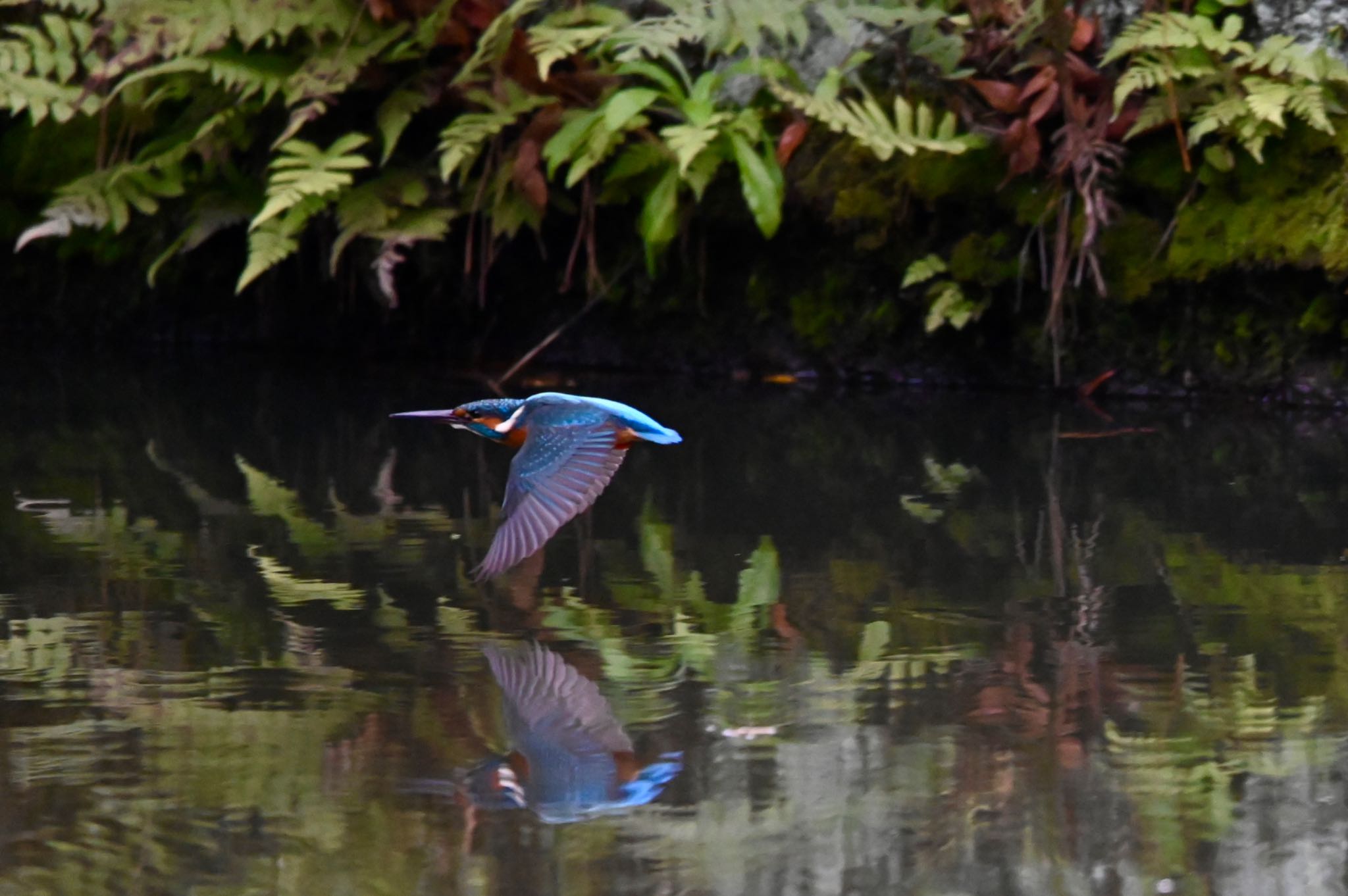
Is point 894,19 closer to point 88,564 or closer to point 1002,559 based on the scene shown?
point 1002,559

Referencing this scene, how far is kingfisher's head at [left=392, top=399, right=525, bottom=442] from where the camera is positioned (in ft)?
12.6

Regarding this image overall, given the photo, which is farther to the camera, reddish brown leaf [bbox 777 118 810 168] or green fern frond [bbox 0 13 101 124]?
green fern frond [bbox 0 13 101 124]

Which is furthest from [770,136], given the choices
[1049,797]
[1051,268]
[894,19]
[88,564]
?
[1049,797]

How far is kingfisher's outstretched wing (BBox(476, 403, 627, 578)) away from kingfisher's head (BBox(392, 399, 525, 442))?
0.46ft

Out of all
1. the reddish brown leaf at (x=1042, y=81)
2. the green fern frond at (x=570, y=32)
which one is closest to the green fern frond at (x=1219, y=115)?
the reddish brown leaf at (x=1042, y=81)

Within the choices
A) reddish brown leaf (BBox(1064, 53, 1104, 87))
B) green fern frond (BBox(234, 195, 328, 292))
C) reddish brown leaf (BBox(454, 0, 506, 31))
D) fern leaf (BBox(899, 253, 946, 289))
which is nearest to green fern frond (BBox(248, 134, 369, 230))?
green fern frond (BBox(234, 195, 328, 292))

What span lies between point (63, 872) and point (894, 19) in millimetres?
4416

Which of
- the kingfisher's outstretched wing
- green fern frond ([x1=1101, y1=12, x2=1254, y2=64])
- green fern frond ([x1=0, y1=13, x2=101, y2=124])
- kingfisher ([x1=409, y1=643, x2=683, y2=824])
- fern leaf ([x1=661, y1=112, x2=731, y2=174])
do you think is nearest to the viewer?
kingfisher ([x1=409, y1=643, x2=683, y2=824])

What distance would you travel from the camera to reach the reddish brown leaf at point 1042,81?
5.76 meters

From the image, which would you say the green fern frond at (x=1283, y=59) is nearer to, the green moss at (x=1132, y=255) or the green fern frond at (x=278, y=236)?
the green moss at (x=1132, y=255)

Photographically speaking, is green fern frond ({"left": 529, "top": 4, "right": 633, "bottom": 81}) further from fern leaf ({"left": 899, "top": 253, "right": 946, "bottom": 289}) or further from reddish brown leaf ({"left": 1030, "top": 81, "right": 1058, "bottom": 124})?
reddish brown leaf ({"left": 1030, "top": 81, "right": 1058, "bottom": 124})

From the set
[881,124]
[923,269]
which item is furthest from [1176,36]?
[923,269]

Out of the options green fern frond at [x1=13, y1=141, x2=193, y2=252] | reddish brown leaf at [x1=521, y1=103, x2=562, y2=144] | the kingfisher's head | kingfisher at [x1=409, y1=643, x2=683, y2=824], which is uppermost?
reddish brown leaf at [x1=521, y1=103, x2=562, y2=144]

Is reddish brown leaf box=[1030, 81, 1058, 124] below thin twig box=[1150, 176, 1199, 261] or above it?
above
